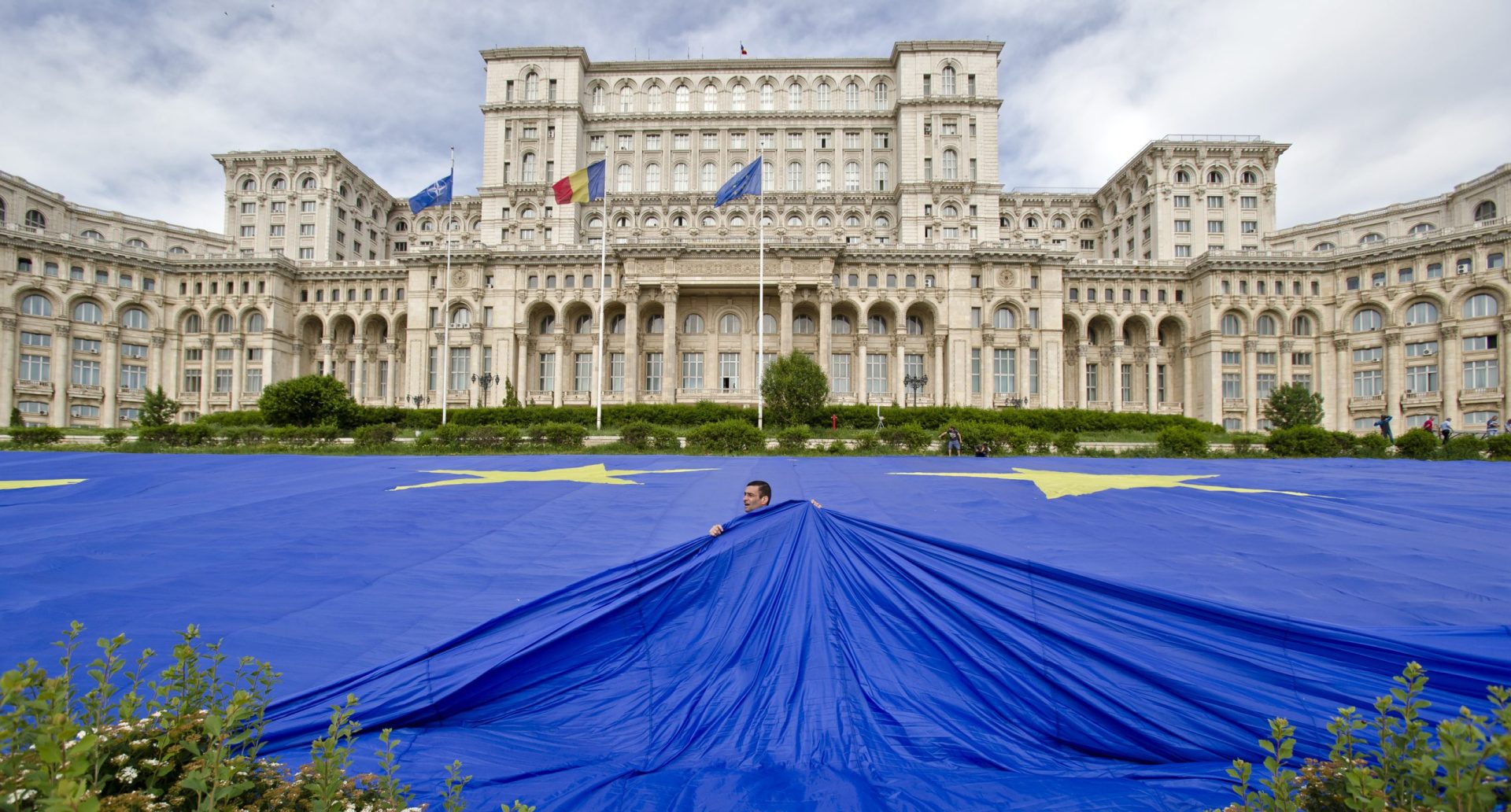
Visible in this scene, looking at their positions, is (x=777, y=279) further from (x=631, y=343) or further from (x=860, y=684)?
(x=860, y=684)

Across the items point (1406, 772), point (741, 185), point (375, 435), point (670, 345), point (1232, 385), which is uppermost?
point (741, 185)

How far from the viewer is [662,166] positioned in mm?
60094

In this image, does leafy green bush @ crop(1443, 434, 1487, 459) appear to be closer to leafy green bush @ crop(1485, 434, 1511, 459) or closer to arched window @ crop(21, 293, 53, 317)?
leafy green bush @ crop(1485, 434, 1511, 459)

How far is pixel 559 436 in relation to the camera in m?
25.0

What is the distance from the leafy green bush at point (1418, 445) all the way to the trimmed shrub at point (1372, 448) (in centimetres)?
76

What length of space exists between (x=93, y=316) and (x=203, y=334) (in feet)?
23.6

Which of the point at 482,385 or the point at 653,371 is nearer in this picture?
the point at 482,385

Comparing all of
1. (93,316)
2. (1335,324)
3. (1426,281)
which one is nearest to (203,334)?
(93,316)

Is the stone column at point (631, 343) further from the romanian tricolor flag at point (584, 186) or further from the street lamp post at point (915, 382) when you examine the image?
the street lamp post at point (915, 382)

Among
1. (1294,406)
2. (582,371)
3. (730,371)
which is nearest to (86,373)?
(582,371)

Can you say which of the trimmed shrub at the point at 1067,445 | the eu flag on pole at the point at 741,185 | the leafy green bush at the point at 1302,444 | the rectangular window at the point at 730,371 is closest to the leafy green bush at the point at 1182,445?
the leafy green bush at the point at 1302,444

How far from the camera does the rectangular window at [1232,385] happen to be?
52.8 meters

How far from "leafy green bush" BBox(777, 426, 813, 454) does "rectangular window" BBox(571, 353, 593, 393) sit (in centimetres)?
3068

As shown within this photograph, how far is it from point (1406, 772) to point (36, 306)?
75.5 meters
